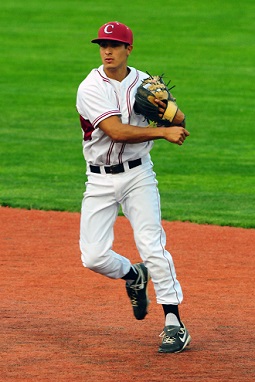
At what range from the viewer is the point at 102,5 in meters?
30.1

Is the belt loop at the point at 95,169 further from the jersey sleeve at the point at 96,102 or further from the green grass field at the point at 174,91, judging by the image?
the green grass field at the point at 174,91

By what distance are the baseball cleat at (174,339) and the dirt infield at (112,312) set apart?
0.18ft

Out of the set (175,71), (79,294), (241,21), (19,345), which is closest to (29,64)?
(175,71)

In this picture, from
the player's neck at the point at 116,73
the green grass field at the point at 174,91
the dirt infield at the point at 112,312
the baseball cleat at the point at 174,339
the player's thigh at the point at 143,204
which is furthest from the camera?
the green grass field at the point at 174,91

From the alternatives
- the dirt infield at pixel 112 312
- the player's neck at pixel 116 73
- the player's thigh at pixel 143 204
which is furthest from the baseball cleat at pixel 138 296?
the player's neck at pixel 116 73

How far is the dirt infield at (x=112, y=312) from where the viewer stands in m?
6.01

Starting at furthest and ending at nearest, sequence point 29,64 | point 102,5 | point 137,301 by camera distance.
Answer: point 102,5 → point 29,64 → point 137,301

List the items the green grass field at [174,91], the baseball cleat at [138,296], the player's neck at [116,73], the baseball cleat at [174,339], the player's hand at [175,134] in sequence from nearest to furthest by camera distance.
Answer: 1. the player's hand at [175,134]
2. the baseball cleat at [174,339]
3. the player's neck at [116,73]
4. the baseball cleat at [138,296]
5. the green grass field at [174,91]

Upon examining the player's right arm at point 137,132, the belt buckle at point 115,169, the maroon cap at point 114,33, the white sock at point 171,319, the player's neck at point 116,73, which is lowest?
the white sock at point 171,319

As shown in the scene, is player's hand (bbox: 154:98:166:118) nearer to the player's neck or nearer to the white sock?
the player's neck

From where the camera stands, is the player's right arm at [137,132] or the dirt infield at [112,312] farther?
the player's right arm at [137,132]

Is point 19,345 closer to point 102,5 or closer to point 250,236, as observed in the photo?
point 250,236

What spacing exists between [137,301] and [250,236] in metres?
3.69

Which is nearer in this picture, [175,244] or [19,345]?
[19,345]
